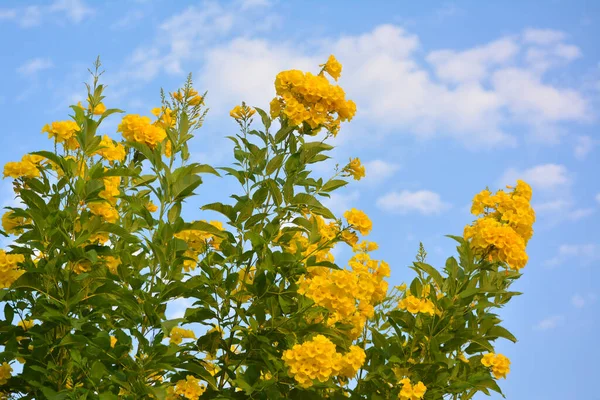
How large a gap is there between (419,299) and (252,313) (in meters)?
1.15

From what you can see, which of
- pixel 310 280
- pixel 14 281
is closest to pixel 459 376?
pixel 310 280

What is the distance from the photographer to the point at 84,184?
4090mm

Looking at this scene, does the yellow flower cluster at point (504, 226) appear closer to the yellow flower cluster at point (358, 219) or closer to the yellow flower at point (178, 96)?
the yellow flower cluster at point (358, 219)

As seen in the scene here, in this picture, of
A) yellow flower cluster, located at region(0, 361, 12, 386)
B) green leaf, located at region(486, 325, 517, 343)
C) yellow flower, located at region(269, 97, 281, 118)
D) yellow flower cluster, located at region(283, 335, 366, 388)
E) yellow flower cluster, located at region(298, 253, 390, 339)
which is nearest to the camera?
yellow flower cluster, located at region(283, 335, 366, 388)

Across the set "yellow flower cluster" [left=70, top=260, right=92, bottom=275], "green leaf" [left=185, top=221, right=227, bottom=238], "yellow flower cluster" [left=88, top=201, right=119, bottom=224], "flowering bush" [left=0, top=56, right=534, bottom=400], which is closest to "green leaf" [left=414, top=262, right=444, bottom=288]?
"flowering bush" [left=0, top=56, right=534, bottom=400]

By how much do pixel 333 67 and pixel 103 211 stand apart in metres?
1.79

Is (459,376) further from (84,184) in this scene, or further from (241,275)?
(84,184)

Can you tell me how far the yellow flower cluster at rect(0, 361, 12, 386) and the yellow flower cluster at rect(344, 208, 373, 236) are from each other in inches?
94.0

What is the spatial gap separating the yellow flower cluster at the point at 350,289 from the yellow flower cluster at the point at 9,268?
173 cm

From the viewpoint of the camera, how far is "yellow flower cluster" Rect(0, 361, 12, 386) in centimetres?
433

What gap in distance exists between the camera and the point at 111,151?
441 centimetres

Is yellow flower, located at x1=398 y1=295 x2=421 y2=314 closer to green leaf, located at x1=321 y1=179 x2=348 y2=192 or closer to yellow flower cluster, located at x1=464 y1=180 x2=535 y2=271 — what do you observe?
yellow flower cluster, located at x1=464 y1=180 x2=535 y2=271

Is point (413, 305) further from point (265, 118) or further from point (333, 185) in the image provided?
point (265, 118)

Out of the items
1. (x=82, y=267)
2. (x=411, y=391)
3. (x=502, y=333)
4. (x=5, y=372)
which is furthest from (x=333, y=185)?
(x=5, y=372)
